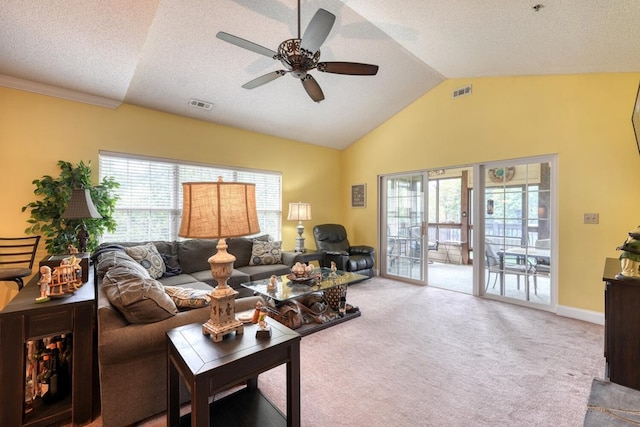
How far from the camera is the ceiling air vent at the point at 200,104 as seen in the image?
3.84 metres

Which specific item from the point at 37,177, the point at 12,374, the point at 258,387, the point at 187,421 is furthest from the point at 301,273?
the point at 37,177

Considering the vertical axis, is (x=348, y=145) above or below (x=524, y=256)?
above

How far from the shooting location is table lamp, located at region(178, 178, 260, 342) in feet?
4.39

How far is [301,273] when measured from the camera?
3.29 m

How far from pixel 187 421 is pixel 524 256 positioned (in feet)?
13.9

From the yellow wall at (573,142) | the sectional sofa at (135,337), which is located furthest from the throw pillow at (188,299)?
the yellow wall at (573,142)

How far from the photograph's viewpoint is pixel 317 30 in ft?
6.58

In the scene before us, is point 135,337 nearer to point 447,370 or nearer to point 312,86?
point 447,370

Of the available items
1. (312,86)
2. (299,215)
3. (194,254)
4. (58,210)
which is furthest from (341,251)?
(58,210)

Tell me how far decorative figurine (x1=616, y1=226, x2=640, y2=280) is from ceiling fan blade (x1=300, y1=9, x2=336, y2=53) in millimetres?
2406

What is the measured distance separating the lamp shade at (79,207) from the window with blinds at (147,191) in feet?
2.69

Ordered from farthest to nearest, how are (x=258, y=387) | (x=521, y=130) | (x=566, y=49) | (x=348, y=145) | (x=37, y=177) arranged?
1. (x=348, y=145)
2. (x=521, y=130)
3. (x=37, y=177)
4. (x=566, y=49)
5. (x=258, y=387)

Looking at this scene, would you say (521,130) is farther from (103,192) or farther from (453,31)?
(103,192)

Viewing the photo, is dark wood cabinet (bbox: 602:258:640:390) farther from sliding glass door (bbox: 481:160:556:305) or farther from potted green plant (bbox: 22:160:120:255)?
potted green plant (bbox: 22:160:120:255)
